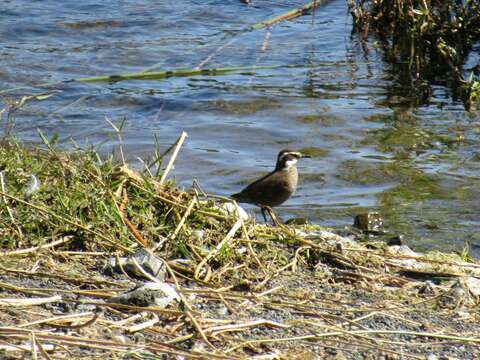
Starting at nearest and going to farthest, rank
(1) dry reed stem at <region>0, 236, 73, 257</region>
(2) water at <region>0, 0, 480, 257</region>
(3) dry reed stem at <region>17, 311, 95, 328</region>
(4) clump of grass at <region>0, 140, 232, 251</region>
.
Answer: (3) dry reed stem at <region>17, 311, 95, 328</region>
(1) dry reed stem at <region>0, 236, 73, 257</region>
(4) clump of grass at <region>0, 140, 232, 251</region>
(2) water at <region>0, 0, 480, 257</region>

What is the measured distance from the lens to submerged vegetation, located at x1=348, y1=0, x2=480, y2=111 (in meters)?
12.4

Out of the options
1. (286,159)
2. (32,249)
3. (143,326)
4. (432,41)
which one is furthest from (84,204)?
(432,41)

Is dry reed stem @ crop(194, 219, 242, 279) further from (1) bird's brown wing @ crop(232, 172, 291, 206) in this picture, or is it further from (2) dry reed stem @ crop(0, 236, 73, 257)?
(1) bird's brown wing @ crop(232, 172, 291, 206)

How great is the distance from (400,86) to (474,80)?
1702 millimetres

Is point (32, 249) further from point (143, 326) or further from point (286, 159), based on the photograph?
point (286, 159)

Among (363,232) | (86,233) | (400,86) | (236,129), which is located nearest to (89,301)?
(86,233)

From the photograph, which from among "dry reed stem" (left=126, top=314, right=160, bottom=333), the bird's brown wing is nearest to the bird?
the bird's brown wing

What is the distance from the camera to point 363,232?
8523mm

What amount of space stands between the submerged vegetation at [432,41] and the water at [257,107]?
0.24m

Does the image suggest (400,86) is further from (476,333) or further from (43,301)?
(43,301)

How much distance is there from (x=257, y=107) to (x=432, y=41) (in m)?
2.48

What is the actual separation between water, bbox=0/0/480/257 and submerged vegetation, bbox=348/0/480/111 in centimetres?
24

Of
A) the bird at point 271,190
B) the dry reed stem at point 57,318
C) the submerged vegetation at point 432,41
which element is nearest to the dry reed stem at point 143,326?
the dry reed stem at point 57,318

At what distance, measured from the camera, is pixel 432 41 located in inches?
504
